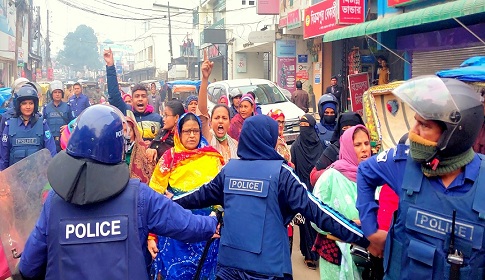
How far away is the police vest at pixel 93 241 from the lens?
182 cm

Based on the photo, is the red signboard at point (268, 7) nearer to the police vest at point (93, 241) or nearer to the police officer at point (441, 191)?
the police officer at point (441, 191)

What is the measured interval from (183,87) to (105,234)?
16.3m

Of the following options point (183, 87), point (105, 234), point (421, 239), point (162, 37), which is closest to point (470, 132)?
point (421, 239)

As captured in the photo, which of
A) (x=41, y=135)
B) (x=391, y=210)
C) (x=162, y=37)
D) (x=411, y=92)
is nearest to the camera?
(x=411, y=92)

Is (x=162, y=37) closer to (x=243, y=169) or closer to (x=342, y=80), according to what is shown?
(x=342, y=80)

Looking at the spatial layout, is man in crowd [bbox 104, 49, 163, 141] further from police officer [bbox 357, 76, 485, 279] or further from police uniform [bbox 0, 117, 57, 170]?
police officer [bbox 357, 76, 485, 279]

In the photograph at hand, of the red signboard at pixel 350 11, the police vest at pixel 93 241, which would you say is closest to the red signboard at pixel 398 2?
the red signboard at pixel 350 11

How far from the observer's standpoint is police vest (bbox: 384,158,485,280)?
180 centimetres

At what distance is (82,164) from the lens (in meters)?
1.84

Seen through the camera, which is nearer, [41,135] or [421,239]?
[421,239]

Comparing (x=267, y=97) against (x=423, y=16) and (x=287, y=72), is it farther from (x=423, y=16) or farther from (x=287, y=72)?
(x=287, y=72)

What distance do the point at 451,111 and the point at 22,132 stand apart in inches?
191

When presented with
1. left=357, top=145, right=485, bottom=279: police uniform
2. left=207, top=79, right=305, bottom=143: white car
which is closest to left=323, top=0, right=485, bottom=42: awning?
left=207, top=79, right=305, bottom=143: white car

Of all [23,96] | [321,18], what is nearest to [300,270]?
[23,96]
